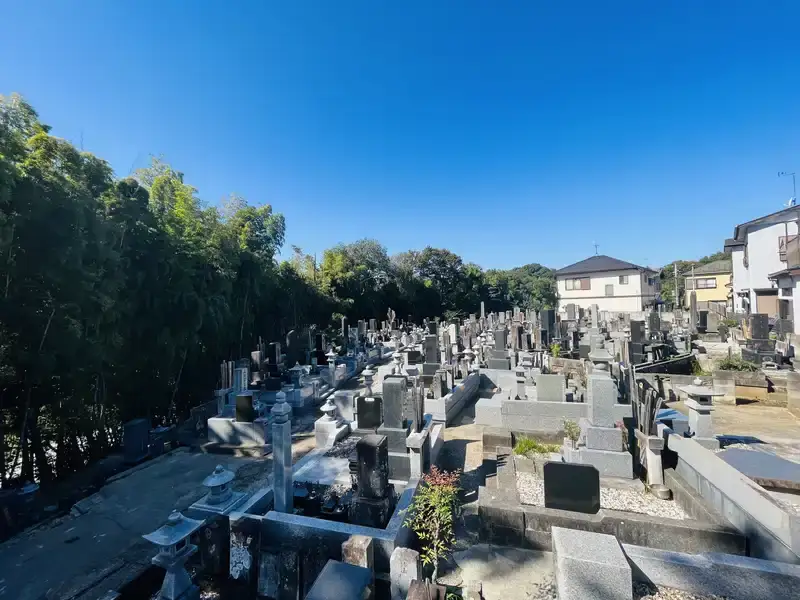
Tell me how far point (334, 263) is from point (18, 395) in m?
19.7

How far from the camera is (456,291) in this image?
117ft

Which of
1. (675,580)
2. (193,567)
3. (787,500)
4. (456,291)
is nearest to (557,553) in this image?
(675,580)

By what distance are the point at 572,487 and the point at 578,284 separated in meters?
34.7

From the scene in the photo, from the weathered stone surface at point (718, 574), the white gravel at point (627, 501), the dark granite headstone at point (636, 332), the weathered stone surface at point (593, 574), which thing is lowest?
the white gravel at point (627, 501)

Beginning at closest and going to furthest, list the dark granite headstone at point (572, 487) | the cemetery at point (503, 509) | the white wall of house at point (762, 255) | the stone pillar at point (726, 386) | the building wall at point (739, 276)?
the cemetery at point (503, 509)
the dark granite headstone at point (572, 487)
the stone pillar at point (726, 386)
the white wall of house at point (762, 255)
the building wall at point (739, 276)

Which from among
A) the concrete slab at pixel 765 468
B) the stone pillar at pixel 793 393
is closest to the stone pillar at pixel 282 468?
the concrete slab at pixel 765 468

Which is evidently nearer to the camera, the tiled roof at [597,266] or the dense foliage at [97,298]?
the dense foliage at [97,298]

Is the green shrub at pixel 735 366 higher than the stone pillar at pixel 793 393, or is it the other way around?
the green shrub at pixel 735 366

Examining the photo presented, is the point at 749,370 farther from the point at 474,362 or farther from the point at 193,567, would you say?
the point at 193,567

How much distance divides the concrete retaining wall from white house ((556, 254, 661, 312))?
32233 millimetres

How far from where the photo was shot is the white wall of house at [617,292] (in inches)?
1265

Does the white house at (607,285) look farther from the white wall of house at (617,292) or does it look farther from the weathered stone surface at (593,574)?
the weathered stone surface at (593,574)

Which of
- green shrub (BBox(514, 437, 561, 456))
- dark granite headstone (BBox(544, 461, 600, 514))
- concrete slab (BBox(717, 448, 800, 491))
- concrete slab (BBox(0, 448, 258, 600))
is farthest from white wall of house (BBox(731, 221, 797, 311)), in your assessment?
concrete slab (BBox(0, 448, 258, 600))

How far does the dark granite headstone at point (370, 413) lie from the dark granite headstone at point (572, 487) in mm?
2999
